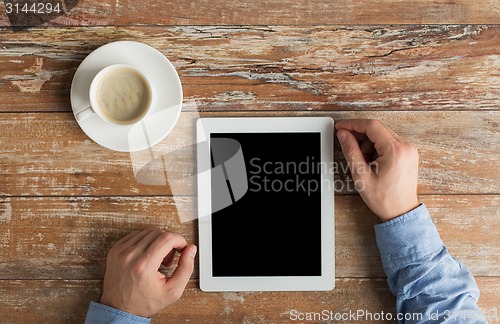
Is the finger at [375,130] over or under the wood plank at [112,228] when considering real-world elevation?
over

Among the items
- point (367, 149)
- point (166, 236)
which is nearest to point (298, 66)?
point (367, 149)

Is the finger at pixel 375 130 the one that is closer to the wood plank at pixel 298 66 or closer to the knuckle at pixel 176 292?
the wood plank at pixel 298 66

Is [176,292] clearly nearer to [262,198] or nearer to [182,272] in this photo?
[182,272]

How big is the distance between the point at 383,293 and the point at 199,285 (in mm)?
395

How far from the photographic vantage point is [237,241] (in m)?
1.16

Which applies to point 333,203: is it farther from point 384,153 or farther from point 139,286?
point 139,286

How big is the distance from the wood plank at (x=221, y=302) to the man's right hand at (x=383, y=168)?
0.58 ft

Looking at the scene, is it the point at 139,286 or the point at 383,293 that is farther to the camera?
the point at 383,293

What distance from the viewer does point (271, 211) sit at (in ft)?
3.81

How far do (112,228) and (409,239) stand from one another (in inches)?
24.4

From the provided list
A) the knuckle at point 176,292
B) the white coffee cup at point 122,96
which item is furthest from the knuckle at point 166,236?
the white coffee cup at point 122,96

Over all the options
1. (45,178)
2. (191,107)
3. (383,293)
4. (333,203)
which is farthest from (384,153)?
(45,178)

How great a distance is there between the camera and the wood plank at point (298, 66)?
1157 millimetres

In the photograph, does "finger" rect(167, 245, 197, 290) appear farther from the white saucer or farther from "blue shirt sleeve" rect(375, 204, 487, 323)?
"blue shirt sleeve" rect(375, 204, 487, 323)
